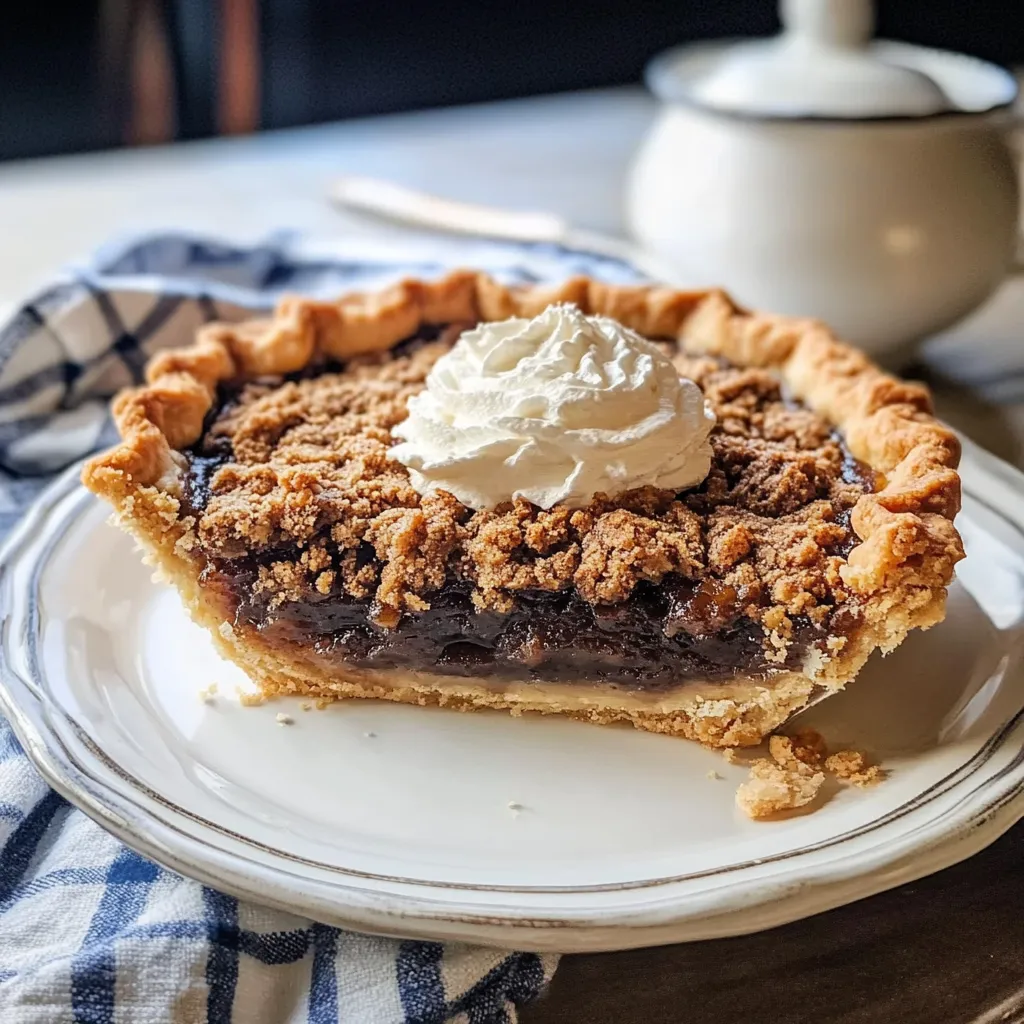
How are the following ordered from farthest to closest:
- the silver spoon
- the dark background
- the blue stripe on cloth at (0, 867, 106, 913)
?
the dark background < the silver spoon < the blue stripe on cloth at (0, 867, 106, 913)

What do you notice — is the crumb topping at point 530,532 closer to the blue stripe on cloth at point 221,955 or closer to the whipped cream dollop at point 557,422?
the whipped cream dollop at point 557,422

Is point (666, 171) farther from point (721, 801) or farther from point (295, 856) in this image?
point (295, 856)

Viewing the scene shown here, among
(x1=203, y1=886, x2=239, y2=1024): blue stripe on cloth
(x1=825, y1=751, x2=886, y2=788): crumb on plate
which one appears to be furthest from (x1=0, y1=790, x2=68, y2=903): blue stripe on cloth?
(x1=825, y1=751, x2=886, y2=788): crumb on plate

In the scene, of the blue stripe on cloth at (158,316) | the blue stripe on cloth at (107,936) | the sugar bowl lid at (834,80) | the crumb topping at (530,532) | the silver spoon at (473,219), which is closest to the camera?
the blue stripe on cloth at (107,936)

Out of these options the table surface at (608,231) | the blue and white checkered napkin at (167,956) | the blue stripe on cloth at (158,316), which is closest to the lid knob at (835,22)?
the table surface at (608,231)

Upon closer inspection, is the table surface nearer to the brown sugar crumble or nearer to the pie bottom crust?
the brown sugar crumble

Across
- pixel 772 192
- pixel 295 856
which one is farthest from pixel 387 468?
pixel 772 192
